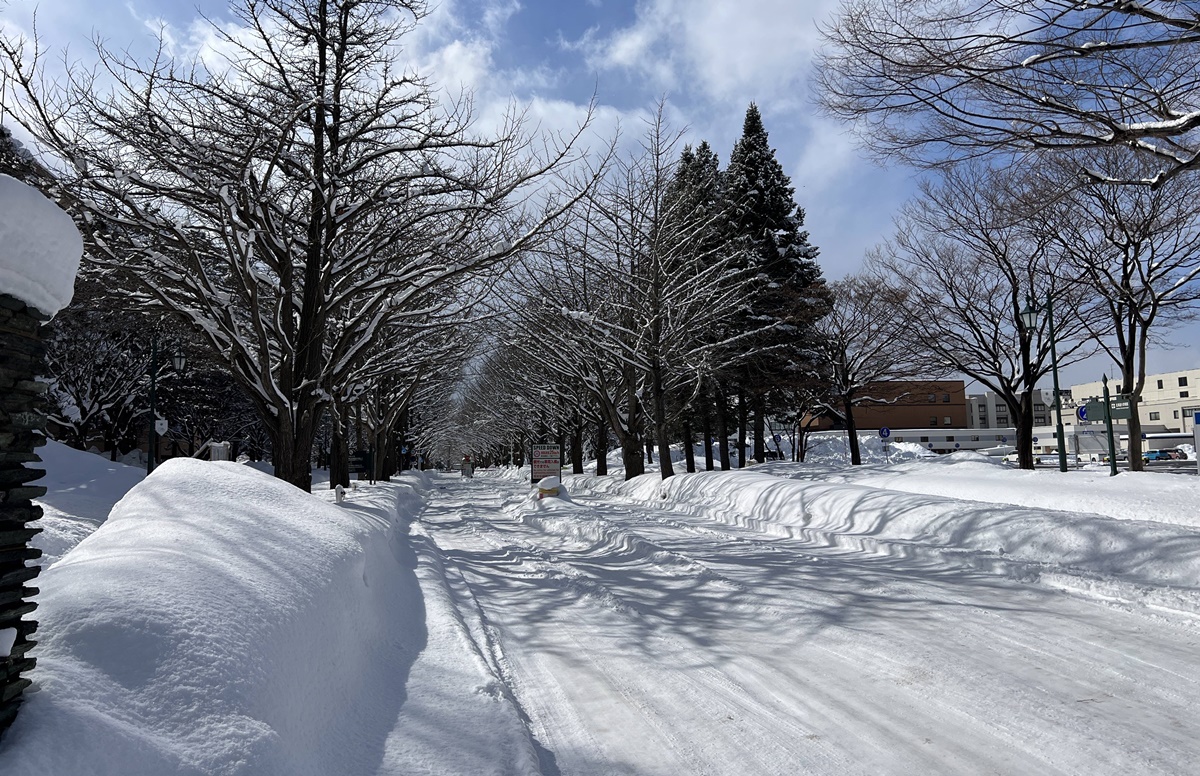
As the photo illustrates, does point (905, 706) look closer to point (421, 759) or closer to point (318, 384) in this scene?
point (421, 759)

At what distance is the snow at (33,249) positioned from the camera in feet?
9.12

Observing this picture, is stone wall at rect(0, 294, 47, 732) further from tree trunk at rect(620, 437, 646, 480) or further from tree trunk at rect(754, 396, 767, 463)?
tree trunk at rect(754, 396, 767, 463)

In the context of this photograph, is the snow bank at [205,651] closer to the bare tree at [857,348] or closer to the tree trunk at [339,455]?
the tree trunk at [339,455]

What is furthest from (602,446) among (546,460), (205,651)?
(205,651)

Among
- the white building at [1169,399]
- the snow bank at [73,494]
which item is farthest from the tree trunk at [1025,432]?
the white building at [1169,399]

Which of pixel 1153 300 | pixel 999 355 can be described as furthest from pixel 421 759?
pixel 999 355

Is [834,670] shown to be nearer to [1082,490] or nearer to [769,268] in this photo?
[1082,490]

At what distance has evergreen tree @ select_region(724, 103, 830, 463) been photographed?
3116cm

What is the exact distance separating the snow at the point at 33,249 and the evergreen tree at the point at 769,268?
90.6ft

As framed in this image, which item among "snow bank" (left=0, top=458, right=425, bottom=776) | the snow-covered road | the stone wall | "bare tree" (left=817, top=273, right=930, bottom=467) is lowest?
the snow-covered road

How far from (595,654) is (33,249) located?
4.59 metres

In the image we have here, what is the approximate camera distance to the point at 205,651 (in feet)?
10.7

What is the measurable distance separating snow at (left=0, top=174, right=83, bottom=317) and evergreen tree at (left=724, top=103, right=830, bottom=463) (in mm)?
27605

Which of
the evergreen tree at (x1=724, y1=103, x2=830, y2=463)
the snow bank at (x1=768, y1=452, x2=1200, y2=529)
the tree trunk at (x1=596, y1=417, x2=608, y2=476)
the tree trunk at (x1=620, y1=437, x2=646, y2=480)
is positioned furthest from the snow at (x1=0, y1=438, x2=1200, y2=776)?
the tree trunk at (x1=596, y1=417, x2=608, y2=476)
